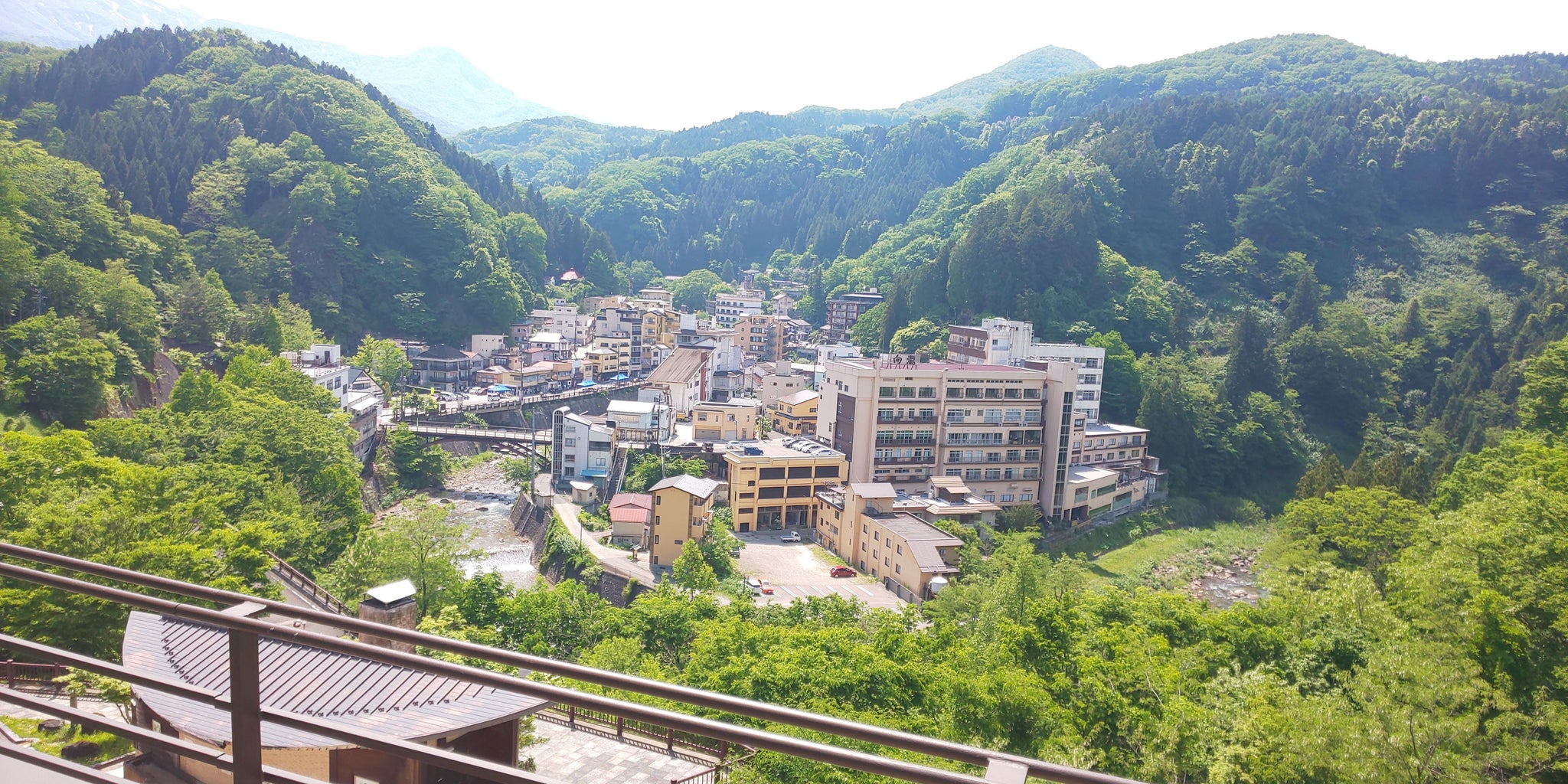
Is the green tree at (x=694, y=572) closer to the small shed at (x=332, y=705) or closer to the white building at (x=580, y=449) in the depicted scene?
the white building at (x=580, y=449)

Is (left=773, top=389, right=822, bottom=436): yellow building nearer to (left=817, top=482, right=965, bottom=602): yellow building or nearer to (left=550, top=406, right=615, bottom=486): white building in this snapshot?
(left=817, top=482, right=965, bottom=602): yellow building

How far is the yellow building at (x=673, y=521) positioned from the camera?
18.1 meters

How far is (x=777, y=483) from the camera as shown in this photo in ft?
71.6

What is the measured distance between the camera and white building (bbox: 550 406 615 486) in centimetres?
2350

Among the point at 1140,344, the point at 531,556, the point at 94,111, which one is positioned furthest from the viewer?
the point at 94,111

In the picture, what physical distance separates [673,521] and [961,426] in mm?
9023

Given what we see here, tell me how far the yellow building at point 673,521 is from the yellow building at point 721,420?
6.38m

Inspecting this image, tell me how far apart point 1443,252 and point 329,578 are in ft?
149

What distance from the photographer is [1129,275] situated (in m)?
35.2

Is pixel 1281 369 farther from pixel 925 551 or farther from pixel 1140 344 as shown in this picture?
pixel 925 551

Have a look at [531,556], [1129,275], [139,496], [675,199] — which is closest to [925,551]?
[531,556]

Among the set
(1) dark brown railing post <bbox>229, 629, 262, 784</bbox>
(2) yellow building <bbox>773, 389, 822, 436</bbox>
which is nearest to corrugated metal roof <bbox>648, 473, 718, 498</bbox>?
(2) yellow building <bbox>773, 389, 822, 436</bbox>

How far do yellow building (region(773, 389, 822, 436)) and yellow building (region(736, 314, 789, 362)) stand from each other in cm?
1472

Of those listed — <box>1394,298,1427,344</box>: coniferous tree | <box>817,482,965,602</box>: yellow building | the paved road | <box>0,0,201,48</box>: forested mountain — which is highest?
<box>0,0,201,48</box>: forested mountain
